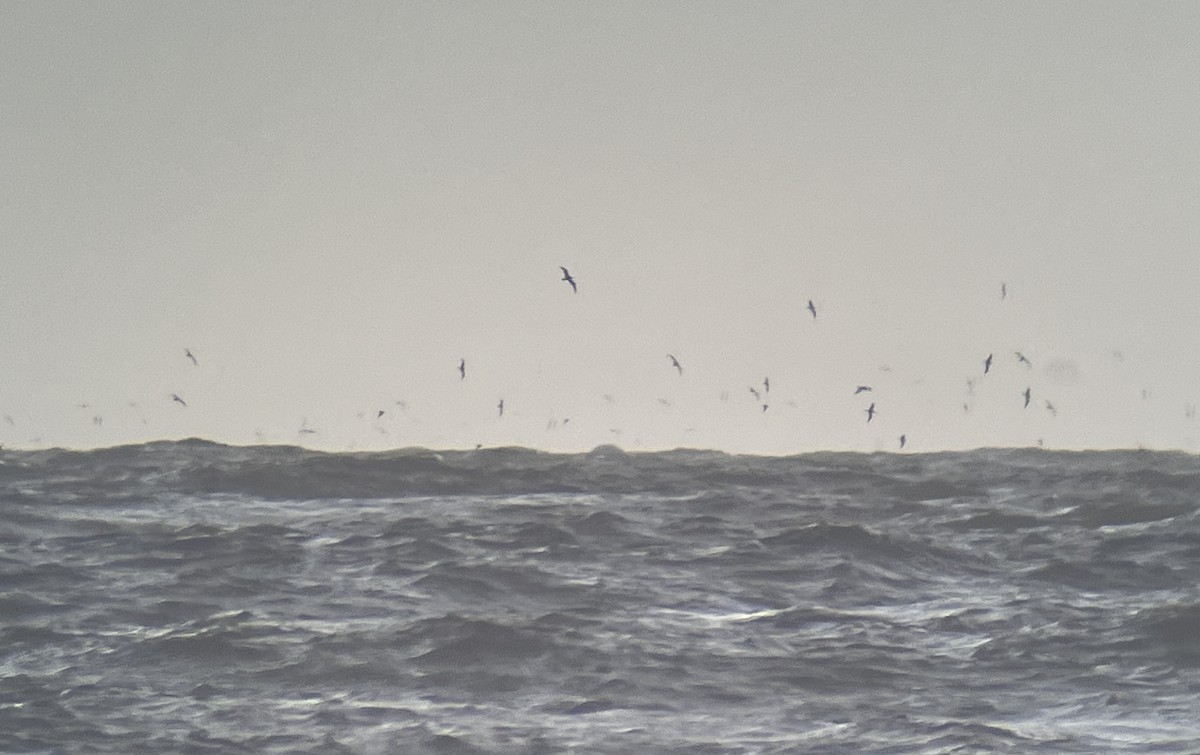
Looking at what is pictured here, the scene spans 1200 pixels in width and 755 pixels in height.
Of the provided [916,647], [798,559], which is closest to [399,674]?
[916,647]

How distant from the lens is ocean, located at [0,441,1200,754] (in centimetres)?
947

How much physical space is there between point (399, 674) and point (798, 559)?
21.3 feet

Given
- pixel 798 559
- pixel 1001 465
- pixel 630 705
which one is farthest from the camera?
pixel 1001 465

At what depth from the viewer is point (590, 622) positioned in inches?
493

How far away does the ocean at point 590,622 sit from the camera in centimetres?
947

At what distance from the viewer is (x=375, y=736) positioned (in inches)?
362

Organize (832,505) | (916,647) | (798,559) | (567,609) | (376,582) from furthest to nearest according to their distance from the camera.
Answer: (832,505) < (798,559) < (376,582) < (567,609) < (916,647)

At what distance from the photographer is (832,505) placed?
70.8ft

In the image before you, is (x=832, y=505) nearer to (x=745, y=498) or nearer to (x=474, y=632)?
(x=745, y=498)

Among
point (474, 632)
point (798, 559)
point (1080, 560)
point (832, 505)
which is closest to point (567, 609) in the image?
point (474, 632)

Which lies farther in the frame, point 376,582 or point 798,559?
point 798,559

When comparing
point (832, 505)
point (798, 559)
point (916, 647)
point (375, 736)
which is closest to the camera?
point (375, 736)

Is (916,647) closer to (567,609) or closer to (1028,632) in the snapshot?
(1028,632)

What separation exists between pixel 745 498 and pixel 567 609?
9.97m
